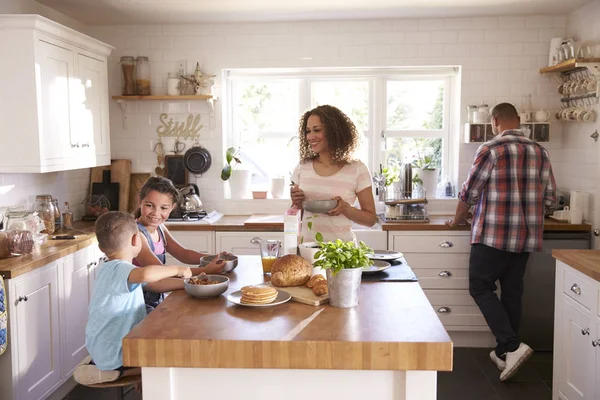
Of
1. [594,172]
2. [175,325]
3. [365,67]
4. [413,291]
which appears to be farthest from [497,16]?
[175,325]

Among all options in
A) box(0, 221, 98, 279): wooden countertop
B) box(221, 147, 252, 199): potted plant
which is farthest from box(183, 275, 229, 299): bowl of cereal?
box(221, 147, 252, 199): potted plant

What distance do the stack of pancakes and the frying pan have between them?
3072 mm

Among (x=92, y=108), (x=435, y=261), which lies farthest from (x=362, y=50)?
(x=92, y=108)

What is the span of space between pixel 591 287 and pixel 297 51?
9.91 ft

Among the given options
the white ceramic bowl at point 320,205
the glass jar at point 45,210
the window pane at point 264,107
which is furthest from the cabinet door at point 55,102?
the white ceramic bowl at point 320,205

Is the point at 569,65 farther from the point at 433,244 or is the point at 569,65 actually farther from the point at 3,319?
the point at 3,319

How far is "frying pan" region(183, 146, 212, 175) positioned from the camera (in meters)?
5.16

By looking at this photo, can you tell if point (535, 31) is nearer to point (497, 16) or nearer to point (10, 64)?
point (497, 16)

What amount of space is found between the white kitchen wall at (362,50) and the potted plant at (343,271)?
313 cm

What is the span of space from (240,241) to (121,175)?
4.13ft

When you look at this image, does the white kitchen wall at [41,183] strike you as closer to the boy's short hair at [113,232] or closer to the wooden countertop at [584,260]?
the boy's short hair at [113,232]

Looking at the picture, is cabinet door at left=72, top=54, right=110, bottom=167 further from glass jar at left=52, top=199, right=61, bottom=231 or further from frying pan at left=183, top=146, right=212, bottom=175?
frying pan at left=183, top=146, right=212, bottom=175

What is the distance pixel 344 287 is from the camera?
2.16 metres

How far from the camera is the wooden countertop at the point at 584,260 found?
2.90 m
